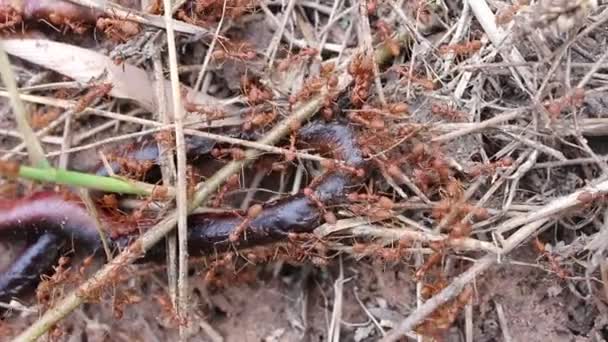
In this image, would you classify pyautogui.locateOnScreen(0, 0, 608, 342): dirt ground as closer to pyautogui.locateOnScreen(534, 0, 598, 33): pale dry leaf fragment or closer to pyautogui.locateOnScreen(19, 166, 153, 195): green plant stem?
pyautogui.locateOnScreen(534, 0, 598, 33): pale dry leaf fragment

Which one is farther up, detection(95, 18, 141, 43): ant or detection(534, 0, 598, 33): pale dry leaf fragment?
detection(95, 18, 141, 43): ant

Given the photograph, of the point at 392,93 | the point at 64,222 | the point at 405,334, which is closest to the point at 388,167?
the point at 392,93

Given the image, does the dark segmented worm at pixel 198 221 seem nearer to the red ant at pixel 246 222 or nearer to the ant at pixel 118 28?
the red ant at pixel 246 222

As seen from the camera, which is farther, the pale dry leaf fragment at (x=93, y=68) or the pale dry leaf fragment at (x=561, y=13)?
the pale dry leaf fragment at (x=93, y=68)

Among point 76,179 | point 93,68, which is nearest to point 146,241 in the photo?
point 76,179

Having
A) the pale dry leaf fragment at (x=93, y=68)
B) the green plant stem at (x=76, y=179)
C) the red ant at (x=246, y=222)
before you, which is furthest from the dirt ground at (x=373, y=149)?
the green plant stem at (x=76, y=179)

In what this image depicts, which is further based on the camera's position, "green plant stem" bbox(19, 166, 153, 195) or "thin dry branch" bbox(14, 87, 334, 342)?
"thin dry branch" bbox(14, 87, 334, 342)

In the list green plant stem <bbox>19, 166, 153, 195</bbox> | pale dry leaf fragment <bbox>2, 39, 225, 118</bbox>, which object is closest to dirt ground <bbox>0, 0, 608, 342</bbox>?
pale dry leaf fragment <bbox>2, 39, 225, 118</bbox>
